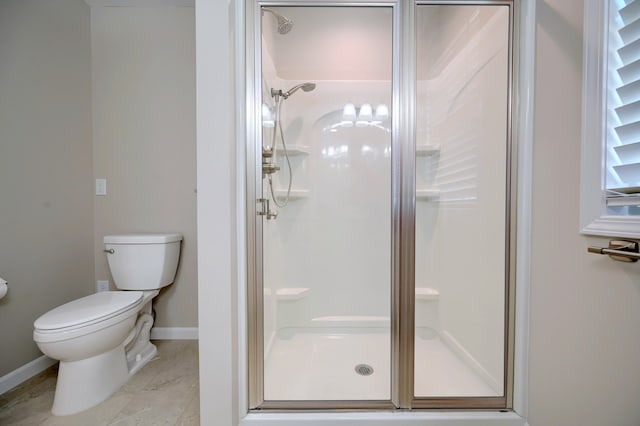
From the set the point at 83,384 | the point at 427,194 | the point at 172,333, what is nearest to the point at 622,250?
the point at 427,194

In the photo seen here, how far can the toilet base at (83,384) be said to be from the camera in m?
1.21

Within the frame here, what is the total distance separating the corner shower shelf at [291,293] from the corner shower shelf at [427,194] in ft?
3.43

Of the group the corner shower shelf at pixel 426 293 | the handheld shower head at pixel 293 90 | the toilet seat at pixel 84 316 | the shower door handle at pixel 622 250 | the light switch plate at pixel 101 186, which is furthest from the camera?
the light switch plate at pixel 101 186

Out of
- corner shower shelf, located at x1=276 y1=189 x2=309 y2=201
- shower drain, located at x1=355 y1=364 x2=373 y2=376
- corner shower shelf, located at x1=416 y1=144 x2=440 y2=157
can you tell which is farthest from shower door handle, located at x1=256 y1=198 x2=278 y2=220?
shower drain, located at x1=355 y1=364 x2=373 y2=376

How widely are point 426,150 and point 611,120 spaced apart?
67 centimetres

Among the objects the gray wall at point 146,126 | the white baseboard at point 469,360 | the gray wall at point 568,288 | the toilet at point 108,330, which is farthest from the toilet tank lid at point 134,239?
the gray wall at point 568,288

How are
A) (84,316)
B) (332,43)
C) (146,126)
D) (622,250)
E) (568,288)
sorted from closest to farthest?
(622,250) → (568,288) → (84,316) → (332,43) → (146,126)

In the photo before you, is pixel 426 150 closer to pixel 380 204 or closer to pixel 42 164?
pixel 380 204

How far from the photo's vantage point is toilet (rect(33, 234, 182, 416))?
3.76ft

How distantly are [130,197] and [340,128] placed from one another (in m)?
1.61

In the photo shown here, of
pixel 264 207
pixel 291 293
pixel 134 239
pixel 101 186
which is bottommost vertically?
pixel 291 293

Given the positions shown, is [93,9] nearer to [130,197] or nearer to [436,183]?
[130,197]

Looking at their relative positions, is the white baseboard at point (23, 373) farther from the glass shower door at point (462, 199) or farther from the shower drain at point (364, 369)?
the glass shower door at point (462, 199)

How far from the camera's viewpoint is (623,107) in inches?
27.0
